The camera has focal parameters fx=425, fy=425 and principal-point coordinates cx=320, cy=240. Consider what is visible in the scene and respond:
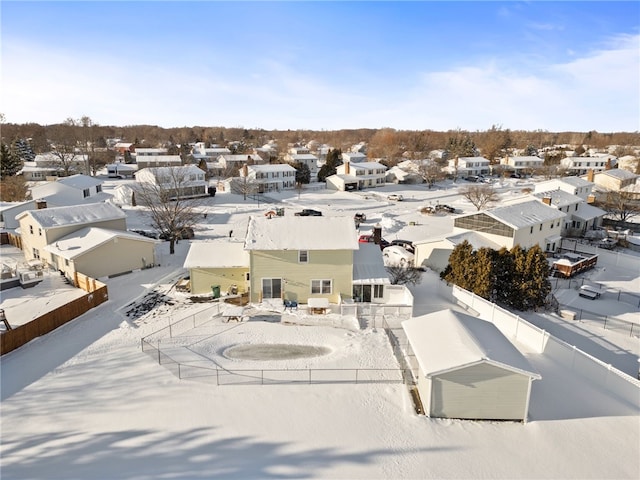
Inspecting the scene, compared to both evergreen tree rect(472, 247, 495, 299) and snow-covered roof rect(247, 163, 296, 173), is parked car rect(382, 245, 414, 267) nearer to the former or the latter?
evergreen tree rect(472, 247, 495, 299)

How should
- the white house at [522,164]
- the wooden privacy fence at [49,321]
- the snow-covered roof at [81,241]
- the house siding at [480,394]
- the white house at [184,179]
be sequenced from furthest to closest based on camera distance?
the white house at [522,164] → the white house at [184,179] → the snow-covered roof at [81,241] → the wooden privacy fence at [49,321] → the house siding at [480,394]

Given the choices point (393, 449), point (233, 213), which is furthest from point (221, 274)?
point (233, 213)

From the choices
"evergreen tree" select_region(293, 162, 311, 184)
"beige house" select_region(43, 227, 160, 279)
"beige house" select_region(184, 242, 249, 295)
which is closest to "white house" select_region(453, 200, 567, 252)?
"beige house" select_region(184, 242, 249, 295)

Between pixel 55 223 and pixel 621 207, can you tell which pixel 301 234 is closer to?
pixel 55 223

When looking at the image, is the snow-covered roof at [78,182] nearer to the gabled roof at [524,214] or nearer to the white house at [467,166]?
the gabled roof at [524,214]

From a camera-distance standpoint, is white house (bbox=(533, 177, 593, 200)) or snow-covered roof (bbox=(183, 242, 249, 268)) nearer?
snow-covered roof (bbox=(183, 242, 249, 268))

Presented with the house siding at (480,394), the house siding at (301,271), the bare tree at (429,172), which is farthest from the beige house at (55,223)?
the bare tree at (429,172)
